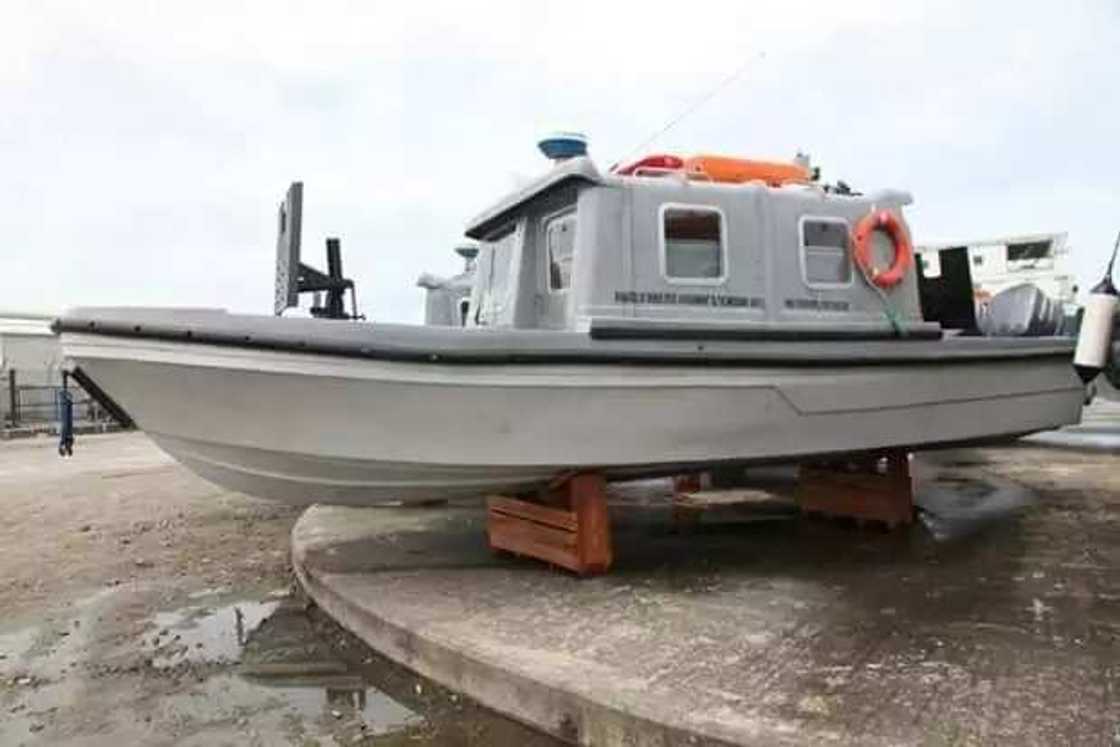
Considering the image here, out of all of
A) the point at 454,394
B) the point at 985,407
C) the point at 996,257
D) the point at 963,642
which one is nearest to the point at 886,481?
the point at 985,407

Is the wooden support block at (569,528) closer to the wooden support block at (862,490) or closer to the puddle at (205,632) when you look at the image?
the puddle at (205,632)

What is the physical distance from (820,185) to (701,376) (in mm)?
1874

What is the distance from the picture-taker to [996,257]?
18.6 m

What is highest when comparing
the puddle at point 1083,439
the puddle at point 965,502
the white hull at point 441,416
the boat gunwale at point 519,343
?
the boat gunwale at point 519,343

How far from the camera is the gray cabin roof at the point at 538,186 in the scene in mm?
5277

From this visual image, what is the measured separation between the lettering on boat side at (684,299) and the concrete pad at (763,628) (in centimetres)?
153

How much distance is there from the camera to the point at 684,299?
5.46 meters

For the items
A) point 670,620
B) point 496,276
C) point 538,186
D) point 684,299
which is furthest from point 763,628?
point 496,276

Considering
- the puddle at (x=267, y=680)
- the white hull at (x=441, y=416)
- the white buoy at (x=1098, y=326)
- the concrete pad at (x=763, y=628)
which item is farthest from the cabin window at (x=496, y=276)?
the white buoy at (x=1098, y=326)

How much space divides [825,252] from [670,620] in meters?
2.65

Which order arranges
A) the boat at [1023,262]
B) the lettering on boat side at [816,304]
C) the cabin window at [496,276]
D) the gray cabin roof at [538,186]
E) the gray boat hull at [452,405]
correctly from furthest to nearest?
the boat at [1023,262] < the cabin window at [496,276] < the lettering on boat side at [816,304] < the gray cabin roof at [538,186] < the gray boat hull at [452,405]

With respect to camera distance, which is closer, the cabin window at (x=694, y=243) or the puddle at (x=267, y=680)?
the puddle at (x=267, y=680)

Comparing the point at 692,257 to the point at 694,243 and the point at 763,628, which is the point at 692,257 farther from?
the point at 763,628

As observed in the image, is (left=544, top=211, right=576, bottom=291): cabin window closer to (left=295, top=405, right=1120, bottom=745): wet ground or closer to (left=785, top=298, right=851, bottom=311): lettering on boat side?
(left=785, top=298, right=851, bottom=311): lettering on boat side
